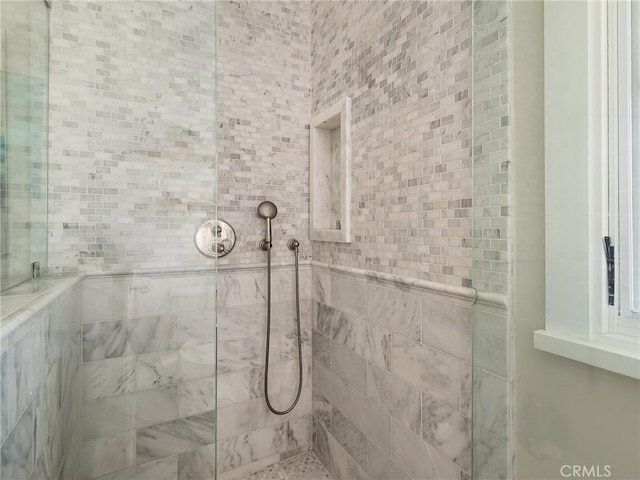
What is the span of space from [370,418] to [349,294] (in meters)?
0.54

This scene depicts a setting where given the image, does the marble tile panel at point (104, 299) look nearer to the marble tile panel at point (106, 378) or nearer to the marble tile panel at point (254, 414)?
the marble tile panel at point (106, 378)

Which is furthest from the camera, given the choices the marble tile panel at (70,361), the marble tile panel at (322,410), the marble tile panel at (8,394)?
the marble tile panel at (322,410)

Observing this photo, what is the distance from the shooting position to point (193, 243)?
3.56ft

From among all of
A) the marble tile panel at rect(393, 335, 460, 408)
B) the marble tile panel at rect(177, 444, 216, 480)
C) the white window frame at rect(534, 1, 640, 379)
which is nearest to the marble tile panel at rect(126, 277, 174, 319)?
the marble tile panel at rect(177, 444, 216, 480)

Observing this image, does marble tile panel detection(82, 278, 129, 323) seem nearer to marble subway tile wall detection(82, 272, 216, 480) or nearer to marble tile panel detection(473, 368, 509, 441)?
marble subway tile wall detection(82, 272, 216, 480)

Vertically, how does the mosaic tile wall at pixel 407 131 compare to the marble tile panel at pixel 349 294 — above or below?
above

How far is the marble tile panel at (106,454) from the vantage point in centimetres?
97

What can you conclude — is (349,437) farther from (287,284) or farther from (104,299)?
(104,299)

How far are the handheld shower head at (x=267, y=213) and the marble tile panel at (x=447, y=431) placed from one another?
0.99 m

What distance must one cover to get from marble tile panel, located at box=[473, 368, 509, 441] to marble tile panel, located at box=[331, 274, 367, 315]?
597 mm

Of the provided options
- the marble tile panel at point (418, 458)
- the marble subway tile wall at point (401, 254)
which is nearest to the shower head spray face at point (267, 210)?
the marble subway tile wall at point (401, 254)

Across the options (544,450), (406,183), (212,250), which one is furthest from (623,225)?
(212,250)

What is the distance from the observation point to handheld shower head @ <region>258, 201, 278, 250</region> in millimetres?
1655

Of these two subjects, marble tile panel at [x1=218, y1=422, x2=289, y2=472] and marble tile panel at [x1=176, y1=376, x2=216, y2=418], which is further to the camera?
marble tile panel at [x1=218, y1=422, x2=289, y2=472]
